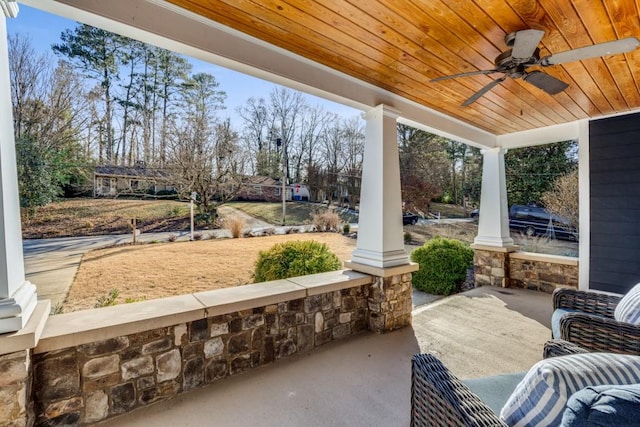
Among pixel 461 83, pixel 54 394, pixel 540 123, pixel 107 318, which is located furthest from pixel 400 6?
pixel 540 123

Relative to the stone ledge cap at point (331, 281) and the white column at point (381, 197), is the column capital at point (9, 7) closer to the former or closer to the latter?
the stone ledge cap at point (331, 281)

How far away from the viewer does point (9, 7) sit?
4.97 feet

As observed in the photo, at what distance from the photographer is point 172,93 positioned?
17.2 feet

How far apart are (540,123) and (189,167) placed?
226 inches

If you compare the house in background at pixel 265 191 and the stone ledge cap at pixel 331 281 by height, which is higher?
the house in background at pixel 265 191

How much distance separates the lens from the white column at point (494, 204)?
4.98 metres

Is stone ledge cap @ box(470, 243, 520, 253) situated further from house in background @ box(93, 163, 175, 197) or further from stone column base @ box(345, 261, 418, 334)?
house in background @ box(93, 163, 175, 197)

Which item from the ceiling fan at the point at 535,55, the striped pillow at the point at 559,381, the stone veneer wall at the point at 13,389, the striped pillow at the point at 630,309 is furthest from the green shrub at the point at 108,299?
the striped pillow at the point at 630,309

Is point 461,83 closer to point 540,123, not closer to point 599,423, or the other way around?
point 540,123

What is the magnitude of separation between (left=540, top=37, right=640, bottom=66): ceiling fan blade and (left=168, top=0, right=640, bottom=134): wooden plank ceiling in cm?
25

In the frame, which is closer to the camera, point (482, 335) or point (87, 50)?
point (482, 335)

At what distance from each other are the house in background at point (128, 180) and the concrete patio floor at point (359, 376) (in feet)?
10.7

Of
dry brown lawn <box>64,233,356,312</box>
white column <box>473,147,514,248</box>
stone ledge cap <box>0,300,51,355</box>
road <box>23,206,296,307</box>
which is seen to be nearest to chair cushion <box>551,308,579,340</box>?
white column <box>473,147,514,248</box>

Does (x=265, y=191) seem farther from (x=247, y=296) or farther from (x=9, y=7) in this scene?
(x=9, y=7)
